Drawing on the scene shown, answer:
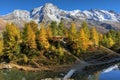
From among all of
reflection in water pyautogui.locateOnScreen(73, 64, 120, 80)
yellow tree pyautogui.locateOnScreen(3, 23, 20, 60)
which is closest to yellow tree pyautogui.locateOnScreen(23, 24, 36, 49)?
yellow tree pyautogui.locateOnScreen(3, 23, 20, 60)

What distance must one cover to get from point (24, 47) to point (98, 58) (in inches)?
1194

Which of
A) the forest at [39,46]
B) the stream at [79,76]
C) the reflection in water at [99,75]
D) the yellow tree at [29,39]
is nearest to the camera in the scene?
the reflection in water at [99,75]

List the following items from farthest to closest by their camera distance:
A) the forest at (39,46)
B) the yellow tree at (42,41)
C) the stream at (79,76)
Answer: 1. the yellow tree at (42,41)
2. the forest at (39,46)
3. the stream at (79,76)

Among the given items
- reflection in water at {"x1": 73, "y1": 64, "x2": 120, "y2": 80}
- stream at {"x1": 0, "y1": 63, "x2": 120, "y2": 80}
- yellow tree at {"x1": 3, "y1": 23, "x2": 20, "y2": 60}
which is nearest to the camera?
reflection in water at {"x1": 73, "y1": 64, "x2": 120, "y2": 80}

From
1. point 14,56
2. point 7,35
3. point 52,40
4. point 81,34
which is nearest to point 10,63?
point 14,56

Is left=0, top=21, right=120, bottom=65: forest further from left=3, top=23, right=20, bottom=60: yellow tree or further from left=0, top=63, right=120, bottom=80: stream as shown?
left=0, top=63, right=120, bottom=80: stream

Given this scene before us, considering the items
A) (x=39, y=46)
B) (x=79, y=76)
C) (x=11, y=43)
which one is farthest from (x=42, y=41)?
(x=79, y=76)

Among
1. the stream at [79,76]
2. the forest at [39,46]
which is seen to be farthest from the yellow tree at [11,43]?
the stream at [79,76]

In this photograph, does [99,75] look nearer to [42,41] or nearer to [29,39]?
[29,39]

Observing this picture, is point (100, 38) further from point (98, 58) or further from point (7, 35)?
point (7, 35)

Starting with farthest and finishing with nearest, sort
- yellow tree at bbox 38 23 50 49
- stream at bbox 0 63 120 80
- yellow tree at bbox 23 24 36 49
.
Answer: yellow tree at bbox 38 23 50 49
yellow tree at bbox 23 24 36 49
stream at bbox 0 63 120 80

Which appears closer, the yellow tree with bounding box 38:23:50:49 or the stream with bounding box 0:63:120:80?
the stream with bounding box 0:63:120:80

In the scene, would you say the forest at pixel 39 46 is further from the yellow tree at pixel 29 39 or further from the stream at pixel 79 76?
the stream at pixel 79 76

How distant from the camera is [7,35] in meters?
126
